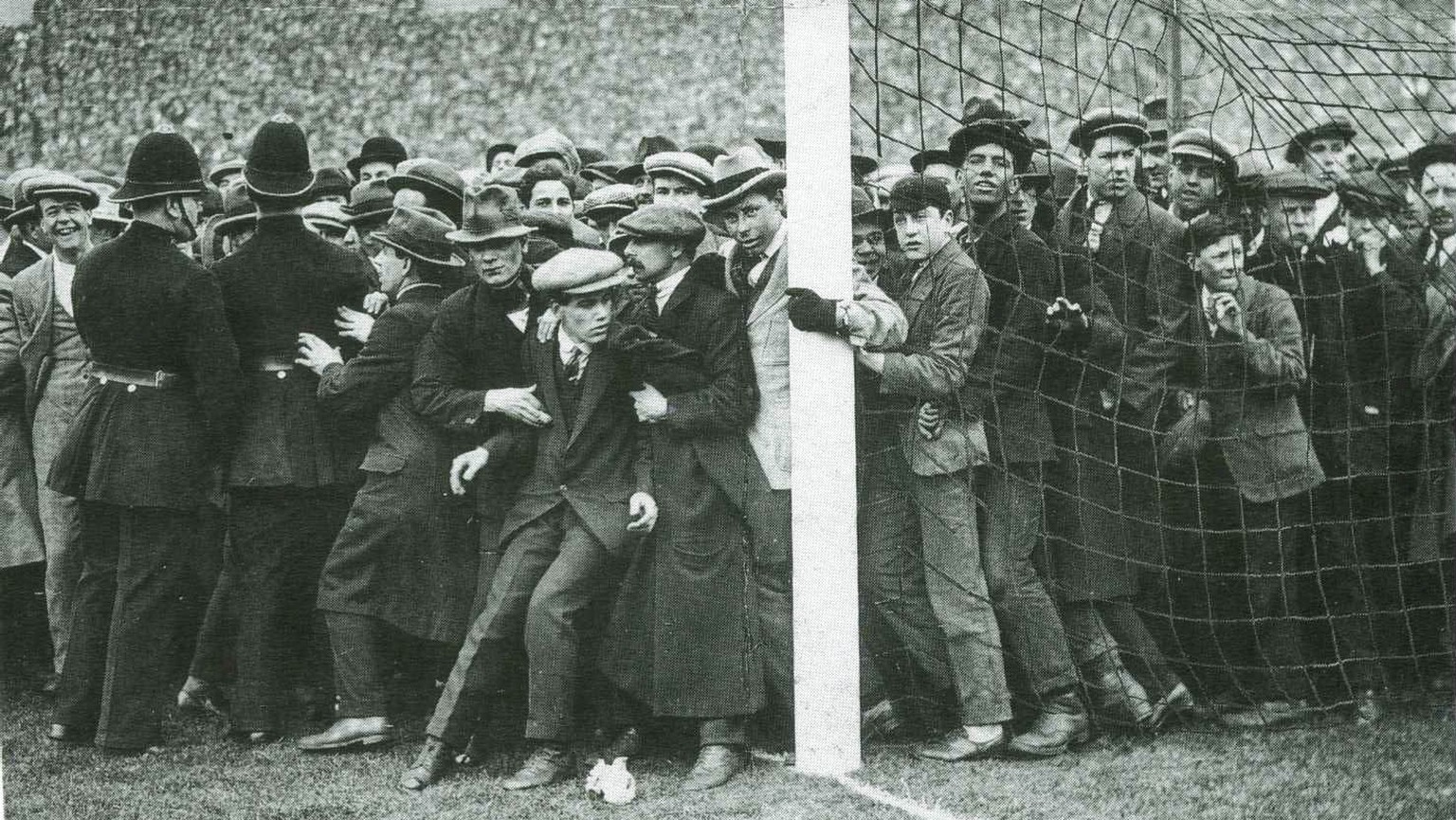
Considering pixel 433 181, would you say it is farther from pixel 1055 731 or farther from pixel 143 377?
pixel 1055 731

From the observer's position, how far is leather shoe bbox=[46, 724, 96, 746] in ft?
13.8

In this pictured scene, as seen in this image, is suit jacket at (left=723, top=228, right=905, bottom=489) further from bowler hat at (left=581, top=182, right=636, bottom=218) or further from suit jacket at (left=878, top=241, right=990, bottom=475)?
bowler hat at (left=581, top=182, right=636, bottom=218)

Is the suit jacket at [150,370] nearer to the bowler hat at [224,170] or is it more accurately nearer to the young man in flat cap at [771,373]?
the bowler hat at [224,170]

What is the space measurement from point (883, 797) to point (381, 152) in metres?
2.58

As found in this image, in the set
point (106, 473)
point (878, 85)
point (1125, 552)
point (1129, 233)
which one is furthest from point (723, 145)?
point (106, 473)

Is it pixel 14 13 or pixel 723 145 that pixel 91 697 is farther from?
pixel 723 145

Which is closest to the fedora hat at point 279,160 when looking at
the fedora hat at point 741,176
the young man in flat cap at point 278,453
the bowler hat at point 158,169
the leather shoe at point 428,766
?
the young man in flat cap at point 278,453

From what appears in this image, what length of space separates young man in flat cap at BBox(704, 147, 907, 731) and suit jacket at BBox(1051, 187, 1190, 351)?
2.05ft

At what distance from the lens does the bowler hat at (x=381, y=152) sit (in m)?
4.59

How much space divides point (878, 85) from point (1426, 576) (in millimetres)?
2322

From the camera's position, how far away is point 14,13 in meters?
4.15

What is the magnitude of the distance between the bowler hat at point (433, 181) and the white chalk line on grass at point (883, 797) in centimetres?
194

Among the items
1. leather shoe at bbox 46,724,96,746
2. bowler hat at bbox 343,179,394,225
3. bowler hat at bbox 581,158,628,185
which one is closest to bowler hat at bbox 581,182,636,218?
bowler hat at bbox 581,158,628,185

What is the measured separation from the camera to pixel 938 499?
4102 mm
